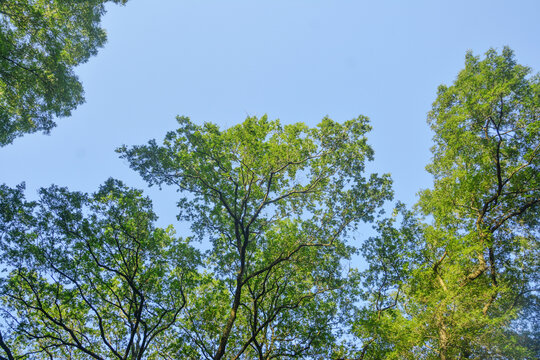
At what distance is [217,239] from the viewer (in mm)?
15781

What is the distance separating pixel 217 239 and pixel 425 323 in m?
10.3

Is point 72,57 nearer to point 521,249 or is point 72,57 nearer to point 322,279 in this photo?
point 322,279

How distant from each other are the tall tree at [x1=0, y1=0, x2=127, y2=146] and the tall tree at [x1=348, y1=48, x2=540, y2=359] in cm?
1698

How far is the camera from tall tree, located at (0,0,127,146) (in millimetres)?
11352

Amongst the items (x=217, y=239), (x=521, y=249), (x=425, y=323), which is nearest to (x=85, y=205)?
(x=217, y=239)

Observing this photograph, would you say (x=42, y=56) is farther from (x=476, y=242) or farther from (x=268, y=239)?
(x=476, y=242)

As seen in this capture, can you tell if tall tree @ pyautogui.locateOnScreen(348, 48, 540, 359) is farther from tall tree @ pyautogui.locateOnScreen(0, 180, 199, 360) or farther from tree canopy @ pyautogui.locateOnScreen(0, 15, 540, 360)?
tall tree @ pyautogui.locateOnScreen(0, 180, 199, 360)

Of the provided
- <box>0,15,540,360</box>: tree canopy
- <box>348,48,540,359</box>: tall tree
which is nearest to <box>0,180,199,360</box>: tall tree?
<box>0,15,540,360</box>: tree canopy

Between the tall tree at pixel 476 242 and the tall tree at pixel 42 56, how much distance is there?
17.0 metres

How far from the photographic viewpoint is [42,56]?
12.1m

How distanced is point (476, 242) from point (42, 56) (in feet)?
66.3

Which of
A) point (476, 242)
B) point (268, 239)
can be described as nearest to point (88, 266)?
point (268, 239)

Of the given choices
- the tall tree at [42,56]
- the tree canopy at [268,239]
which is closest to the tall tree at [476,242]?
the tree canopy at [268,239]

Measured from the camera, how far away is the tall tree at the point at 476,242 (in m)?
11.6
